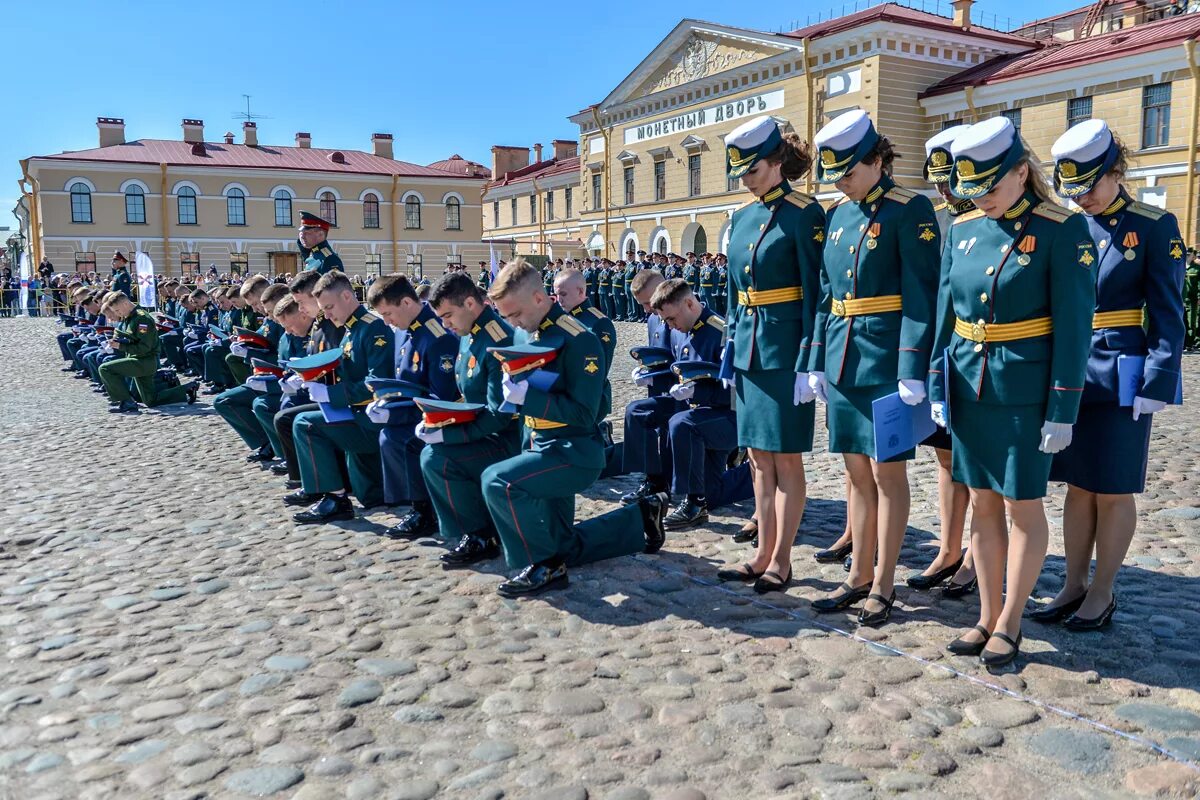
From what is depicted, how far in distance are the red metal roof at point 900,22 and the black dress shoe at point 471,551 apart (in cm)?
2589

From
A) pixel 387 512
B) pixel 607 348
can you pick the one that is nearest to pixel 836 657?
pixel 607 348

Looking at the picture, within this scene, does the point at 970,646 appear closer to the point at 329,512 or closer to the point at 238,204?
the point at 329,512

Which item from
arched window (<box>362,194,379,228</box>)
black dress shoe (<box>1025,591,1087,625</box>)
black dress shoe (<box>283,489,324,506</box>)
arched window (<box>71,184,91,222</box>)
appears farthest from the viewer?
arched window (<box>362,194,379,228</box>)

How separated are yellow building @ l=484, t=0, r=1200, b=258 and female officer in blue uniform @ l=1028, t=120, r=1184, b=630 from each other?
11.5m

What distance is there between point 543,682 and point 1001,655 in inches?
69.2

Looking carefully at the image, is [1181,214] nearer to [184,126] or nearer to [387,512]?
[387,512]

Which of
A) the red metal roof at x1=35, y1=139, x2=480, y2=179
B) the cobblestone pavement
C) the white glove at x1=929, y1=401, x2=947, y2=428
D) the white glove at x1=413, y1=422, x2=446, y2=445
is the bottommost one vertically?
the cobblestone pavement

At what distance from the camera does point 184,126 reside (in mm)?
48438

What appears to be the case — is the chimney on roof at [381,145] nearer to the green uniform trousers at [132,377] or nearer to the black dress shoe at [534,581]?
the green uniform trousers at [132,377]

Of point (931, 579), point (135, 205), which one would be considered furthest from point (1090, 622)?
point (135, 205)

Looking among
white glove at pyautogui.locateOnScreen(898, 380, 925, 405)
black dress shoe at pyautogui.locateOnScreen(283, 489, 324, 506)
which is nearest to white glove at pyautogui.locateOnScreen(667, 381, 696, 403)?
white glove at pyautogui.locateOnScreen(898, 380, 925, 405)

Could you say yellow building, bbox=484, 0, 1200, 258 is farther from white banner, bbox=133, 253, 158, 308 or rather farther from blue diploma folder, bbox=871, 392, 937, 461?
blue diploma folder, bbox=871, 392, 937, 461

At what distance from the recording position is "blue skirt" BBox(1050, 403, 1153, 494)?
13.7 feet

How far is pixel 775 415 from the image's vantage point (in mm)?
4895
